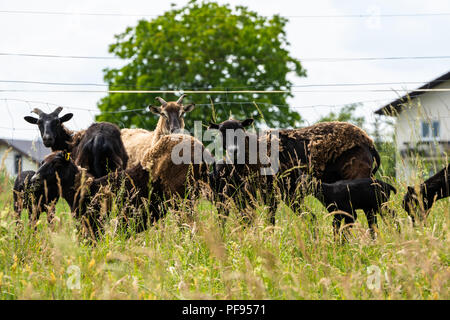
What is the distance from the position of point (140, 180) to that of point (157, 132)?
11.1 ft

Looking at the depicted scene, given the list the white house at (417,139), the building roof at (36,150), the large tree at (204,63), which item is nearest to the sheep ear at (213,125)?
the white house at (417,139)

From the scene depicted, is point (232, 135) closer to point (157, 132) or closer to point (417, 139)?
point (417, 139)

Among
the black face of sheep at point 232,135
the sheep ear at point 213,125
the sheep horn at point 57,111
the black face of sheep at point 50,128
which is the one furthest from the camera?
the sheep horn at point 57,111

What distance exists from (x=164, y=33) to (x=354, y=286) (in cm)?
2359

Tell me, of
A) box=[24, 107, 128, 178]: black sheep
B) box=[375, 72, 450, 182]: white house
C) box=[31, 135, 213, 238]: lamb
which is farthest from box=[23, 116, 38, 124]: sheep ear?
box=[375, 72, 450, 182]: white house

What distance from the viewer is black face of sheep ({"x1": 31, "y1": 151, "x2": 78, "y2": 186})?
561 centimetres

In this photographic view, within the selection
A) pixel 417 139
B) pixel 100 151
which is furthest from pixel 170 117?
pixel 417 139

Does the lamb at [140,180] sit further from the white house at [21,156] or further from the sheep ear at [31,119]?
the sheep ear at [31,119]

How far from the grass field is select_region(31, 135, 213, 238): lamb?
83 centimetres

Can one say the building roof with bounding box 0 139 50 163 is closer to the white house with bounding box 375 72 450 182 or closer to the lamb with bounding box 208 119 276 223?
the lamb with bounding box 208 119 276 223

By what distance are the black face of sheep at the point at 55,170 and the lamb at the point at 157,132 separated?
9.73 ft

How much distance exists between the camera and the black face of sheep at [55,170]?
18.4ft

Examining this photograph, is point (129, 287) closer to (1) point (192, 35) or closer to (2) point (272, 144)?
(2) point (272, 144)

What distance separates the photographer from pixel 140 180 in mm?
6211
